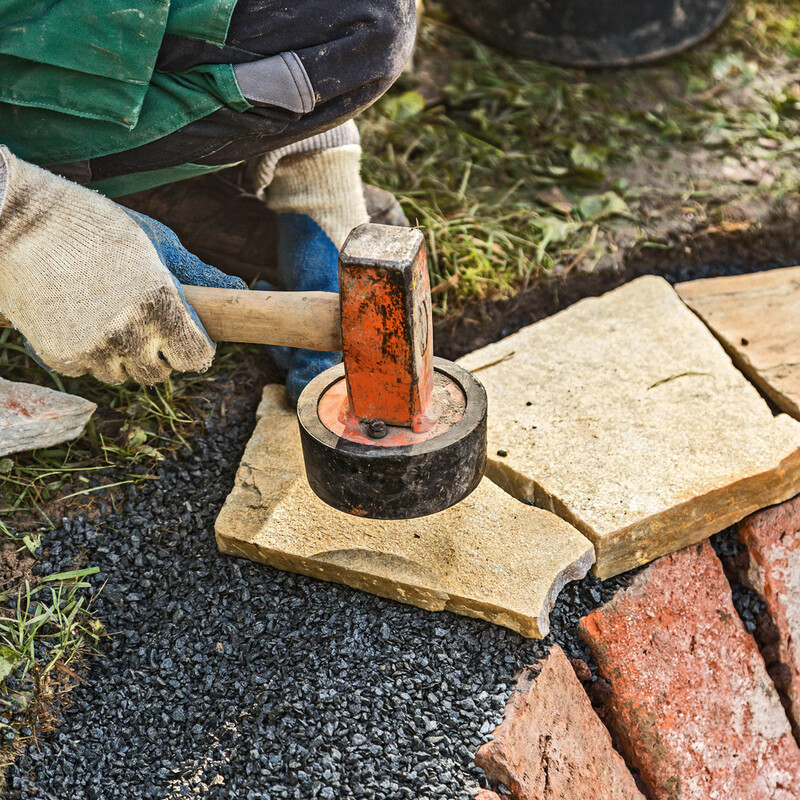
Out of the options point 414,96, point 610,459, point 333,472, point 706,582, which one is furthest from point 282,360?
point 414,96

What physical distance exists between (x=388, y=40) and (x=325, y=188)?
1.80ft

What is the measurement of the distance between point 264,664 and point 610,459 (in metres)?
0.98

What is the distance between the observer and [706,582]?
2246 mm

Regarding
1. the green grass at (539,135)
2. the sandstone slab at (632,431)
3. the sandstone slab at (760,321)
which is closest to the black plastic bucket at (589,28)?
the green grass at (539,135)

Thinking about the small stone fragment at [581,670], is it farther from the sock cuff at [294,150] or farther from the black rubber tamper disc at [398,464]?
the sock cuff at [294,150]

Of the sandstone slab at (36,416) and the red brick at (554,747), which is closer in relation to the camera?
the red brick at (554,747)

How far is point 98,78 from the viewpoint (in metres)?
1.84

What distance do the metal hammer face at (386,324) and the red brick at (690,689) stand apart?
74cm

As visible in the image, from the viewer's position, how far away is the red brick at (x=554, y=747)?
1785 millimetres

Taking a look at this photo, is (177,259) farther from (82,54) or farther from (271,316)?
(82,54)

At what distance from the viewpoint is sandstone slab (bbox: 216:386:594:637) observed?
193cm

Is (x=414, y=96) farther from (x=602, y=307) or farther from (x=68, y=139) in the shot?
(x=68, y=139)

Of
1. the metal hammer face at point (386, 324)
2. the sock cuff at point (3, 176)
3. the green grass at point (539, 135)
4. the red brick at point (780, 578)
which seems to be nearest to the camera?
the metal hammer face at point (386, 324)

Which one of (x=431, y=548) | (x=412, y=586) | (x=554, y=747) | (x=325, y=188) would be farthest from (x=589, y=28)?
(x=554, y=747)
